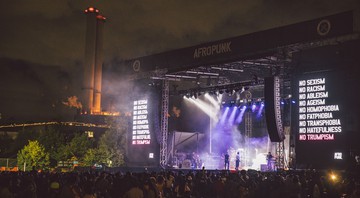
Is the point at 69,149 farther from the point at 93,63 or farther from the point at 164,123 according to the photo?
the point at 93,63

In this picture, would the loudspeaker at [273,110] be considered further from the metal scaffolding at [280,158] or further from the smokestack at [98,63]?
the smokestack at [98,63]

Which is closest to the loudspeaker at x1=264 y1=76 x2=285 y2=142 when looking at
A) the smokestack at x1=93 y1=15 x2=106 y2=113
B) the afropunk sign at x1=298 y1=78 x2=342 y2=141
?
the afropunk sign at x1=298 y1=78 x2=342 y2=141

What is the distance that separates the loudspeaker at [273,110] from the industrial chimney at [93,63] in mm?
57467

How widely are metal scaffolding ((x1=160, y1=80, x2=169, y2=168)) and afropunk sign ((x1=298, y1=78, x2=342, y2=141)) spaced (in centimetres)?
1155

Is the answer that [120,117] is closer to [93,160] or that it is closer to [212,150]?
[93,160]

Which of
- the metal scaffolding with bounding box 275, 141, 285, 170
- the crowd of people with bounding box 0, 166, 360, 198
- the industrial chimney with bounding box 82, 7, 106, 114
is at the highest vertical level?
the industrial chimney with bounding box 82, 7, 106, 114

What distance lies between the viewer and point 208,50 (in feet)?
97.8

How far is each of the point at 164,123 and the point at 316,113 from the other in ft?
41.4

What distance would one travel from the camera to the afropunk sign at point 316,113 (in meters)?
24.3

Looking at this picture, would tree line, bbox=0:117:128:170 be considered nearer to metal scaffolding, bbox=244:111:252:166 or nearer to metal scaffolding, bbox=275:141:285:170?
metal scaffolding, bbox=244:111:252:166

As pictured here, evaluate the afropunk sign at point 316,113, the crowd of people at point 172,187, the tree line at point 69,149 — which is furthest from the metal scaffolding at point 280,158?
the tree line at point 69,149

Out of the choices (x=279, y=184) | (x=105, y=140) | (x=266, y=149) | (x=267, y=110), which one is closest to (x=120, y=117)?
(x=105, y=140)

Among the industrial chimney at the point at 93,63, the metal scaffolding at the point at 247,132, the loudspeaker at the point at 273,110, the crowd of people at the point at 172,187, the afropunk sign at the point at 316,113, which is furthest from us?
the industrial chimney at the point at 93,63

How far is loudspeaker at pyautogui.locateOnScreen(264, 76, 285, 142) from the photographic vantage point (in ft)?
85.5
